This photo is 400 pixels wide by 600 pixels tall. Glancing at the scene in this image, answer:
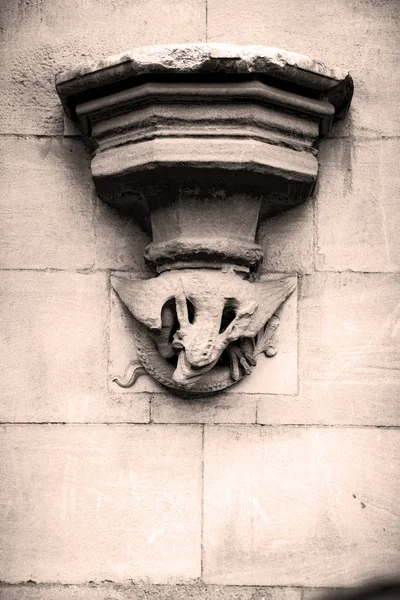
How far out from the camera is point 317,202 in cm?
362

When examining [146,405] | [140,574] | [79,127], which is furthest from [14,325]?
[140,574]

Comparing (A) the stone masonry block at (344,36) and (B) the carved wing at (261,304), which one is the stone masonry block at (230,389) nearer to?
(B) the carved wing at (261,304)

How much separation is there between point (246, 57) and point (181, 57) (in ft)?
0.73

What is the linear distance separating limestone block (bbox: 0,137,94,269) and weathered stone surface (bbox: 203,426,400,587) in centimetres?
88

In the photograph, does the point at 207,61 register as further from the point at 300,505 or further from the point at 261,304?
the point at 300,505

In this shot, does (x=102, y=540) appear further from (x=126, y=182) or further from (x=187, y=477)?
(x=126, y=182)

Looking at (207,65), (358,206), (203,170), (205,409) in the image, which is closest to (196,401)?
(205,409)

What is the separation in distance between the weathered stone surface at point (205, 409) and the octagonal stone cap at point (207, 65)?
1161 millimetres

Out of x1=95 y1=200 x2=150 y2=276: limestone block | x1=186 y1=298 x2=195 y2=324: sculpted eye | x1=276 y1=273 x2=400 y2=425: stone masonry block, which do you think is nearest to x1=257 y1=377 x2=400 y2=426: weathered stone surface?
x1=276 y1=273 x2=400 y2=425: stone masonry block

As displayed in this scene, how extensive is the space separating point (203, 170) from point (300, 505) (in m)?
1.26

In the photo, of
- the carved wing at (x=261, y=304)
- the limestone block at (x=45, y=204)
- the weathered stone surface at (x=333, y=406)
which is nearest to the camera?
the carved wing at (x=261, y=304)

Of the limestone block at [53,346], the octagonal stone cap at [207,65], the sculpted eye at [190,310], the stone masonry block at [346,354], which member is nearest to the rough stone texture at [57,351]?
the limestone block at [53,346]

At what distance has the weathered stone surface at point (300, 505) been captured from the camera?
3.40 metres

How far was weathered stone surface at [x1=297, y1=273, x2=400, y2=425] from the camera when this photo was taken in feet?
11.5
